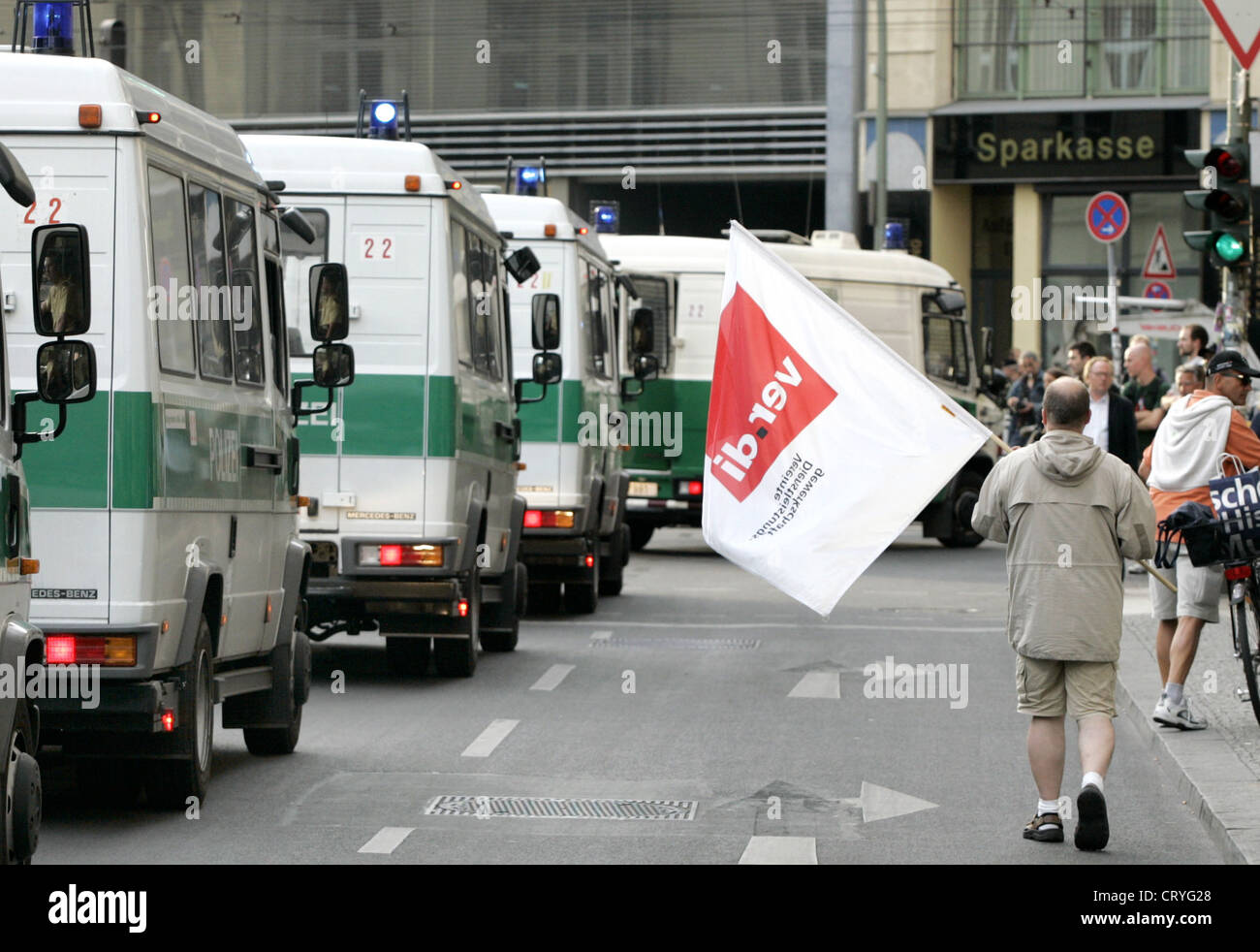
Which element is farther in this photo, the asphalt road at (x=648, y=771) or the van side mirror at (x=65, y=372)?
the asphalt road at (x=648, y=771)

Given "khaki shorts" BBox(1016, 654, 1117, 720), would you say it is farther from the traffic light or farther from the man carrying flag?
the traffic light

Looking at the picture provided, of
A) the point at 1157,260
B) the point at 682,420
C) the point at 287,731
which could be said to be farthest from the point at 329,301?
the point at 1157,260

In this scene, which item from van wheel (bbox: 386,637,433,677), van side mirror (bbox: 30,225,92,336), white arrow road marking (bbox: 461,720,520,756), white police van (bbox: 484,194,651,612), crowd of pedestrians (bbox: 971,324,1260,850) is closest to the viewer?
van side mirror (bbox: 30,225,92,336)

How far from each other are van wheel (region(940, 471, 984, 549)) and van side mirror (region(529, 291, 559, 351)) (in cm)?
1022

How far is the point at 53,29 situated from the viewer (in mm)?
10023

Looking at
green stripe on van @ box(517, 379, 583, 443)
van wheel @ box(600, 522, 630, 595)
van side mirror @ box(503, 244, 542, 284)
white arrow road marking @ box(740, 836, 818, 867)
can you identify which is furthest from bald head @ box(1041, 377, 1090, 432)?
van wheel @ box(600, 522, 630, 595)

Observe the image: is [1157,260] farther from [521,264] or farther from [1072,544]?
[1072,544]

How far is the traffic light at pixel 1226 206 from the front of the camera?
48.2 ft

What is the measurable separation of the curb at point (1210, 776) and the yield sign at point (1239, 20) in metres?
3.76

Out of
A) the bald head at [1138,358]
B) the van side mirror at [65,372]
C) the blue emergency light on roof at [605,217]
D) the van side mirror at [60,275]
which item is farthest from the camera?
the blue emergency light on roof at [605,217]

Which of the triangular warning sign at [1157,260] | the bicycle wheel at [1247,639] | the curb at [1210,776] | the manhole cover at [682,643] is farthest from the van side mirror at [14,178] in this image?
the triangular warning sign at [1157,260]

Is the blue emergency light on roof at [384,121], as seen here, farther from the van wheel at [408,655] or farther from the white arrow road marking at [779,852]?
the white arrow road marking at [779,852]

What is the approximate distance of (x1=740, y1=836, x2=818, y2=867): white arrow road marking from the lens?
26.3 feet

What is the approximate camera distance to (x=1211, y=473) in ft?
36.9
